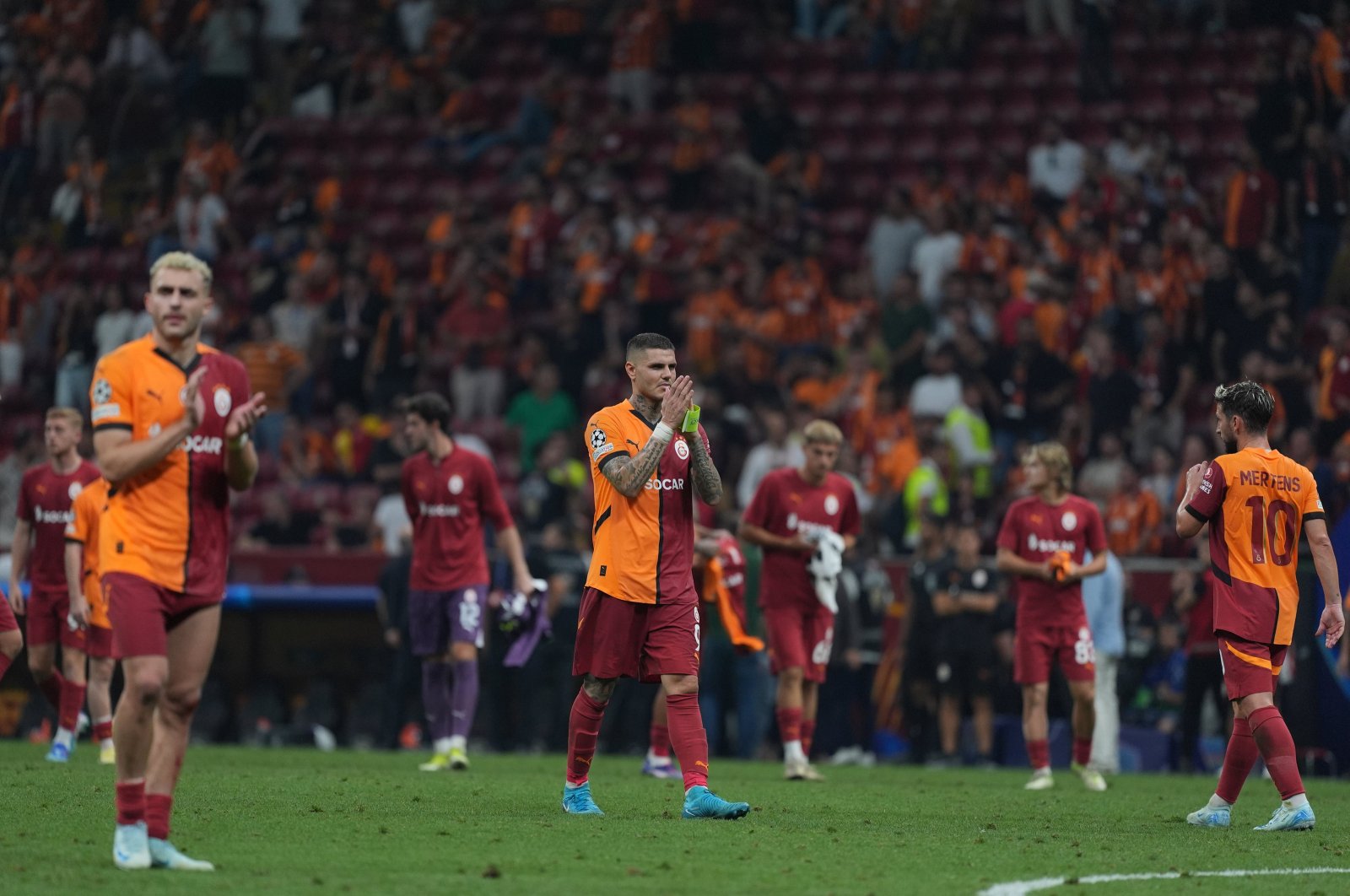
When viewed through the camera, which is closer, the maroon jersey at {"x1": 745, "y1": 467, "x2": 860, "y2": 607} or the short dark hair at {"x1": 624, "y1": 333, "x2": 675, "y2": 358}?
the short dark hair at {"x1": 624, "y1": 333, "x2": 675, "y2": 358}

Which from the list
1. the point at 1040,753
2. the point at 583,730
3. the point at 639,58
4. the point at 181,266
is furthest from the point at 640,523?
the point at 639,58

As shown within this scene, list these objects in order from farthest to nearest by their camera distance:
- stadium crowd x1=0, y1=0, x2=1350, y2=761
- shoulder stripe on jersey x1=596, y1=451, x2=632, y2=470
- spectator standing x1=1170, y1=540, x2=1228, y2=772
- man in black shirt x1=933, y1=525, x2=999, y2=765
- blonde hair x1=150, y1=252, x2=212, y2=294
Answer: stadium crowd x1=0, y1=0, x2=1350, y2=761, man in black shirt x1=933, y1=525, x2=999, y2=765, spectator standing x1=1170, y1=540, x2=1228, y2=772, shoulder stripe on jersey x1=596, y1=451, x2=632, y2=470, blonde hair x1=150, y1=252, x2=212, y2=294

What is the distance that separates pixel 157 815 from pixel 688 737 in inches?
113

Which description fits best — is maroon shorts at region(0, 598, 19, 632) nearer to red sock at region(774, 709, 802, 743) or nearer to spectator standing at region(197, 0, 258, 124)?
red sock at region(774, 709, 802, 743)

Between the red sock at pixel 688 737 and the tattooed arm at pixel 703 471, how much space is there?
99 centimetres

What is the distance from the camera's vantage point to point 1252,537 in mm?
10023

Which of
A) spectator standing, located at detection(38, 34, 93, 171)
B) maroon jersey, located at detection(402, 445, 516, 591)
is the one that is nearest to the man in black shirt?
maroon jersey, located at detection(402, 445, 516, 591)

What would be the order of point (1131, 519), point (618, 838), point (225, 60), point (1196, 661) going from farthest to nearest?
point (225, 60), point (1131, 519), point (1196, 661), point (618, 838)

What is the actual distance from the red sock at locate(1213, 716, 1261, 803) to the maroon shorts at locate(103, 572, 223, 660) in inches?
225

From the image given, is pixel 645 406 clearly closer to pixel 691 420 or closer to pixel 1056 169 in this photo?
pixel 691 420

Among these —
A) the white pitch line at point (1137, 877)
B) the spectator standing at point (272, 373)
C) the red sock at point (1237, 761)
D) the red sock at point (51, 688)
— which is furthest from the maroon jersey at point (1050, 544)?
the spectator standing at point (272, 373)

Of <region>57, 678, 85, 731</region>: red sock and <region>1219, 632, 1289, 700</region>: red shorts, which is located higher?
<region>1219, 632, 1289, 700</region>: red shorts

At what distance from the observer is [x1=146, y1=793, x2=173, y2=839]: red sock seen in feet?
24.5

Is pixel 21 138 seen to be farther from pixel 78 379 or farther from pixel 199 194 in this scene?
pixel 78 379
